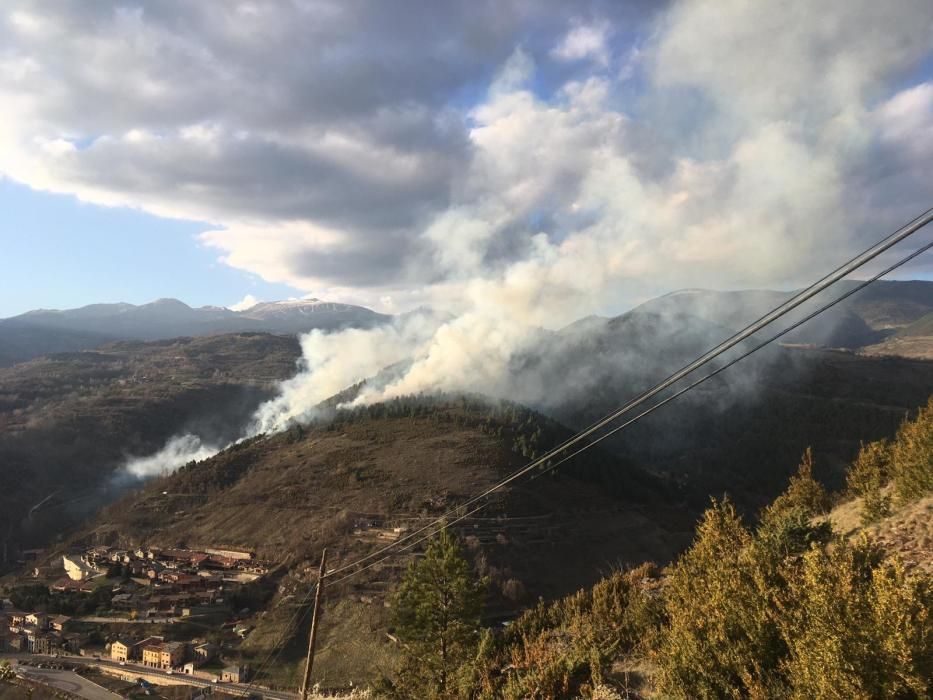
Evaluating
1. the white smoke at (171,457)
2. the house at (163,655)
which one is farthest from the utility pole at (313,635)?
the white smoke at (171,457)

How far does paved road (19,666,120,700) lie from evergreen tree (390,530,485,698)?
1389 inches

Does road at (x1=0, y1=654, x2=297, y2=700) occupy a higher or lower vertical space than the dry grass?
lower

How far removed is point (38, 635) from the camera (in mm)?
56938

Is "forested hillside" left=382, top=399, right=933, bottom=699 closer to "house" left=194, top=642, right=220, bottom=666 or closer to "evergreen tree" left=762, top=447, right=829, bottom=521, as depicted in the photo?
"evergreen tree" left=762, top=447, right=829, bottom=521

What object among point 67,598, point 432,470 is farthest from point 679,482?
point 67,598

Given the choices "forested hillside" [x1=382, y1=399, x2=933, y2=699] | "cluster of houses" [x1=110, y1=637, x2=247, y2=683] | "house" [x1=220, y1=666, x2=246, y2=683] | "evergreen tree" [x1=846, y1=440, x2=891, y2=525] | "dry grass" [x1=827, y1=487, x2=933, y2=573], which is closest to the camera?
"forested hillside" [x1=382, y1=399, x2=933, y2=699]

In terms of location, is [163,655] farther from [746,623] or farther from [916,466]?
[916,466]

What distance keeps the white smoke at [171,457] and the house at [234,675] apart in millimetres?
93014

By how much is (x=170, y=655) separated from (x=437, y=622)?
38978 millimetres

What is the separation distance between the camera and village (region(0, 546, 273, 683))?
51.5m

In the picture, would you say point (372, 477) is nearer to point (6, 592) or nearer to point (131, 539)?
point (131, 539)

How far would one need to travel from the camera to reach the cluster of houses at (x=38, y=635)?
55656 millimetres

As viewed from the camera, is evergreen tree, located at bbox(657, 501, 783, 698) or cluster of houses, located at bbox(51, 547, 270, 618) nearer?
evergreen tree, located at bbox(657, 501, 783, 698)

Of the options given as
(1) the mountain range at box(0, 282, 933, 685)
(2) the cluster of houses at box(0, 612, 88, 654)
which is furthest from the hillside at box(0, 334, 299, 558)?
(2) the cluster of houses at box(0, 612, 88, 654)
